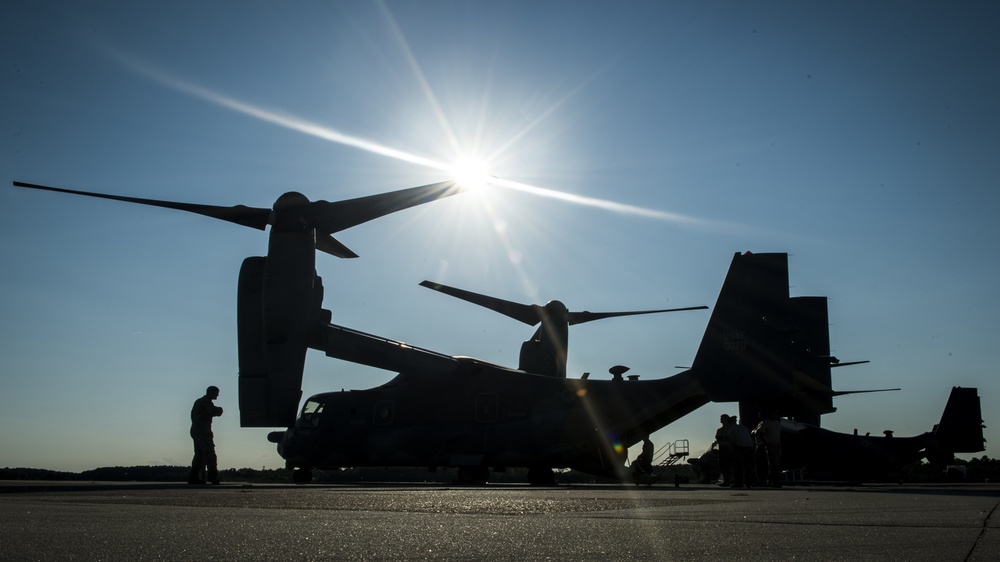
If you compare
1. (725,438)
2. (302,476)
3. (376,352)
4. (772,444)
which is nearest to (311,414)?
(302,476)

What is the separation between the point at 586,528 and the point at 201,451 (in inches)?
432

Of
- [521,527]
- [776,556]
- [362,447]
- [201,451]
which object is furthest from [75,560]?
[362,447]

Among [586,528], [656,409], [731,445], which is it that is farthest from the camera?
[656,409]

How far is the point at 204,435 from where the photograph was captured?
1378 centimetres

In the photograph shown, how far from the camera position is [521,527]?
4273mm

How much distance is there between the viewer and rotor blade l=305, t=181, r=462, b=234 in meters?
18.0

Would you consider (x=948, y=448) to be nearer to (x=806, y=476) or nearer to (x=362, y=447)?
(x=806, y=476)

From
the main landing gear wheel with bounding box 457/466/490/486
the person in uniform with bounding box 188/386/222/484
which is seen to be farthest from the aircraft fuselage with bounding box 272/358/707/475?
the person in uniform with bounding box 188/386/222/484

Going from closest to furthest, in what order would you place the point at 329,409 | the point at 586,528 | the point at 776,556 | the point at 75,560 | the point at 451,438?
the point at 75,560 → the point at 776,556 → the point at 586,528 → the point at 451,438 → the point at 329,409

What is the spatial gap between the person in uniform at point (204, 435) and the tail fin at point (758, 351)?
383 inches

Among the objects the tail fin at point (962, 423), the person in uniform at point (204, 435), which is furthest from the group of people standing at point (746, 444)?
the tail fin at point (962, 423)

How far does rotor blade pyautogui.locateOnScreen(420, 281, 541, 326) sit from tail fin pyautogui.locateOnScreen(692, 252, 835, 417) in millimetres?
6909

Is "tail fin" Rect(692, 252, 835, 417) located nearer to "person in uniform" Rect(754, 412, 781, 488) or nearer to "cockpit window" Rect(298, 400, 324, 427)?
"person in uniform" Rect(754, 412, 781, 488)

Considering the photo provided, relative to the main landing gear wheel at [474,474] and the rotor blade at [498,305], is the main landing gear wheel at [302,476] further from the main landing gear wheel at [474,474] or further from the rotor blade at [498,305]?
the rotor blade at [498,305]
